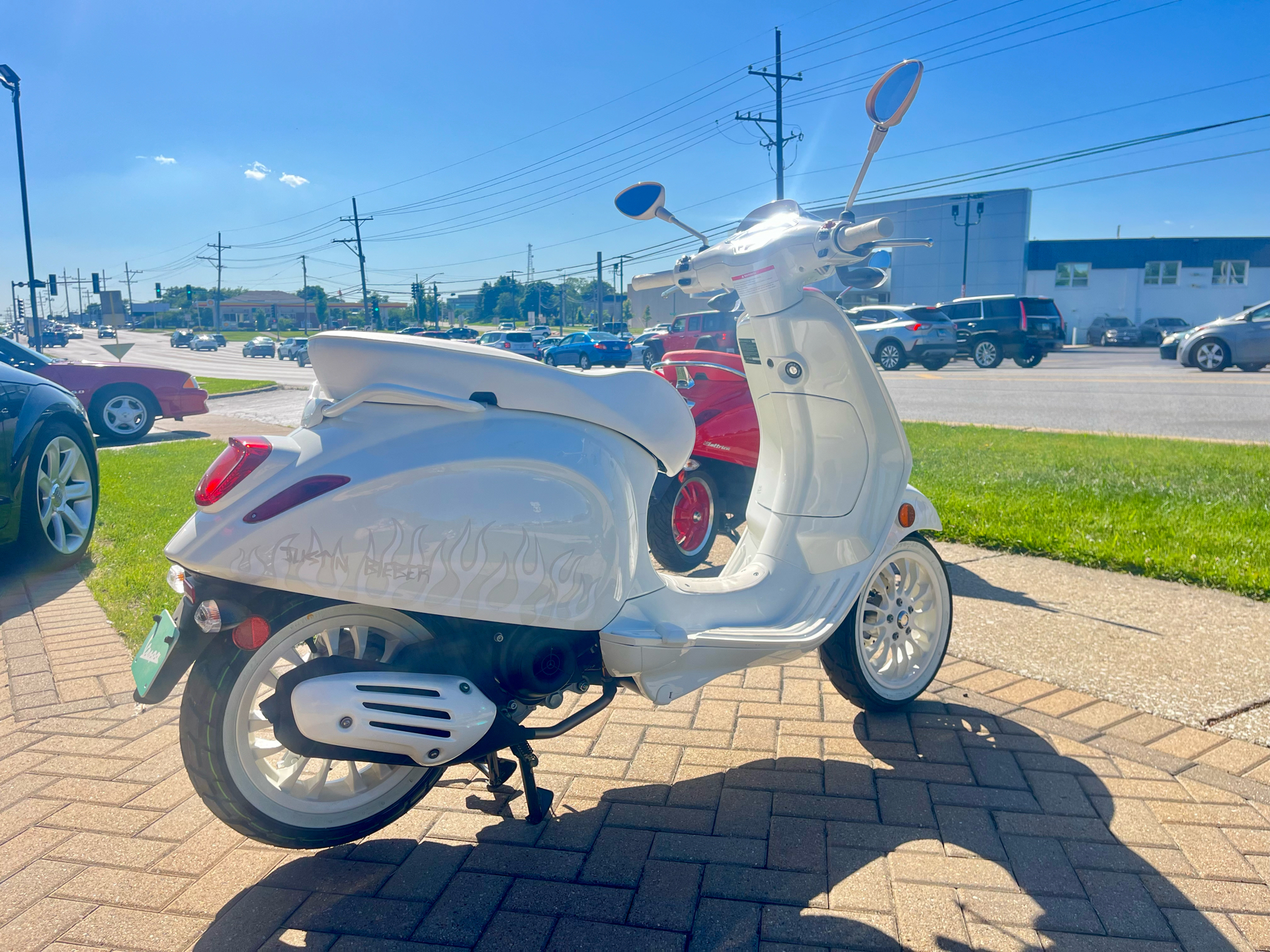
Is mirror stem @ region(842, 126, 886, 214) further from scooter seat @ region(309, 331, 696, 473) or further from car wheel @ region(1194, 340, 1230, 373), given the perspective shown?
car wheel @ region(1194, 340, 1230, 373)

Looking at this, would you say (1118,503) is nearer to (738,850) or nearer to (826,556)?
(826,556)

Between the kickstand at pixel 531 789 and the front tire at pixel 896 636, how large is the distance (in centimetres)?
116

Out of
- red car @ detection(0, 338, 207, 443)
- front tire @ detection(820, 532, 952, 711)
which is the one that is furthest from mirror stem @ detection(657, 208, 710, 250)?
red car @ detection(0, 338, 207, 443)

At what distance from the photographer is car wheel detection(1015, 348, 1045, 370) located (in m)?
23.7

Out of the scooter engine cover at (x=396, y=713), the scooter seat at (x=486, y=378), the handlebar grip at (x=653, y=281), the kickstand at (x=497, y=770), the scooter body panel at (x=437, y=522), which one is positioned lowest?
the kickstand at (x=497, y=770)

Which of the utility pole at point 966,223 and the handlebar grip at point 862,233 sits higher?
the utility pole at point 966,223

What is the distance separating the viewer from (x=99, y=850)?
2486mm

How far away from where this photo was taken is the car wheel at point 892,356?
75.4ft

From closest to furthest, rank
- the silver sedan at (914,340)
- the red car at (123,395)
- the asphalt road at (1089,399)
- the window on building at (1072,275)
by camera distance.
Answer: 1. the asphalt road at (1089,399)
2. the red car at (123,395)
3. the silver sedan at (914,340)
4. the window on building at (1072,275)

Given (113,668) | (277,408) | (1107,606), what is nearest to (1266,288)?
(277,408)

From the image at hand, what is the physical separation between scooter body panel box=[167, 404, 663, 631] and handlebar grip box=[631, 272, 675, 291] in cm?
147

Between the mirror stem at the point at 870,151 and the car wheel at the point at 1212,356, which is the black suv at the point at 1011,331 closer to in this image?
the car wheel at the point at 1212,356

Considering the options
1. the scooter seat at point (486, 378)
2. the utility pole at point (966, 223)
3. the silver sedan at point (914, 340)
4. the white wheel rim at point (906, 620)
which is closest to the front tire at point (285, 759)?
the scooter seat at point (486, 378)

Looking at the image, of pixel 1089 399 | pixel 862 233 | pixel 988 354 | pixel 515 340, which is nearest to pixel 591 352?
pixel 515 340
